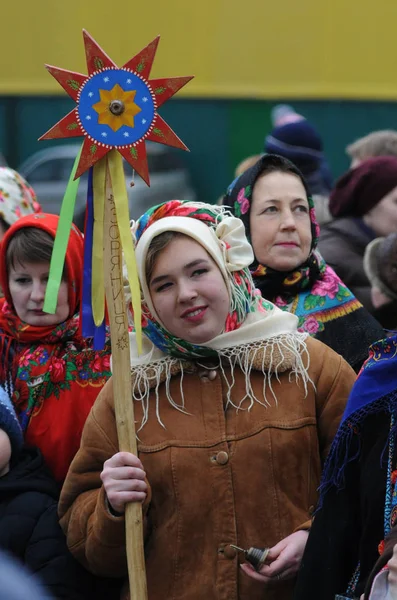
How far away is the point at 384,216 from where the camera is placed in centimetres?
530

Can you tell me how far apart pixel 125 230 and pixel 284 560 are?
0.98m

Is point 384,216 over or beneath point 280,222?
over

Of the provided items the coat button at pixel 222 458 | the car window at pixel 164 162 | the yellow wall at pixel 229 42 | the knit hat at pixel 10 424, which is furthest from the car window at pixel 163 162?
the coat button at pixel 222 458

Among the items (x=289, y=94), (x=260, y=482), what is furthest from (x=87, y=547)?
(x=289, y=94)

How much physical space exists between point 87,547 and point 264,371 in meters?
0.69

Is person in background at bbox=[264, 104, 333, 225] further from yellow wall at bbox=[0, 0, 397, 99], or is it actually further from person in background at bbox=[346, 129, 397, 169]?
yellow wall at bbox=[0, 0, 397, 99]

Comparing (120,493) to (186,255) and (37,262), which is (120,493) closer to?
(186,255)

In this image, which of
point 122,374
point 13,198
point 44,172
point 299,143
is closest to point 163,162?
point 44,172

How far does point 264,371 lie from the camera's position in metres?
3.14

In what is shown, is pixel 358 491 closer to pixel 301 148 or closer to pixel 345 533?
pixel 345 533

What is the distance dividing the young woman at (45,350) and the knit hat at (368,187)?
6.36ft

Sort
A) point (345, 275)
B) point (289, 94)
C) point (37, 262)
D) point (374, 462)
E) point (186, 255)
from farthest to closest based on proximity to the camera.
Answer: point (289, 94), point (345, 275), point (37, 262), point (186, 255), point (374, 462)

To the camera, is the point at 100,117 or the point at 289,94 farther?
the point at 289,94

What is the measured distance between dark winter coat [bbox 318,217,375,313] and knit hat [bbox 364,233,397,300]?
547mm
